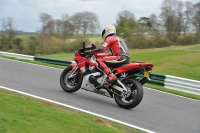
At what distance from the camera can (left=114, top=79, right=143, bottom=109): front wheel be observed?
336 inches

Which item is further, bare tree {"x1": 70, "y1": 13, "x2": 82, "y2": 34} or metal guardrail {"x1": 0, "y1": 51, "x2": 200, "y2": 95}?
bare tree {"x1": 70, "y1": 13, "x2": 82, "y2": 34}

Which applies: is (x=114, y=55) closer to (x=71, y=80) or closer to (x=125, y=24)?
(x=71, y=80)

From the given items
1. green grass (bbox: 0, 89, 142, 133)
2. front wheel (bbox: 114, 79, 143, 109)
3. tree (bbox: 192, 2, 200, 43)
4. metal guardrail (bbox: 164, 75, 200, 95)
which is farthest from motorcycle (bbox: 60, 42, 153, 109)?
tree (bbox: 192, 2, 200, 43)

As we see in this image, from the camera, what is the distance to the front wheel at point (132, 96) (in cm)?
853

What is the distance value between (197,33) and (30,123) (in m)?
50.3

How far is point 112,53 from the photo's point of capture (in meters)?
9.24

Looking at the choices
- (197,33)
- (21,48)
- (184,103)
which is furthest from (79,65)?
(197,33)

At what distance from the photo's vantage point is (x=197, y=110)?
9836 mm

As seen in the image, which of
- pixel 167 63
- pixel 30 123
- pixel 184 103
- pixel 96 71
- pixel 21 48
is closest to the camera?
pixel 30 123

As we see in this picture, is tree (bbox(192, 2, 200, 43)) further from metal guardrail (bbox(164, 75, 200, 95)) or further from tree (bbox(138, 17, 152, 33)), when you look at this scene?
metal guardrail (bbox(164, 75, 200, 95))

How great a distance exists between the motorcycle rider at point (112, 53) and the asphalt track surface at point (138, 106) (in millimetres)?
878

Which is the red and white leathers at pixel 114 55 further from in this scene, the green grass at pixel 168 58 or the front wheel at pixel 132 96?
the green grass at pixel 168 58

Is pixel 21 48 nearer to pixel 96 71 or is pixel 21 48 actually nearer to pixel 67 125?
pixel 96 71

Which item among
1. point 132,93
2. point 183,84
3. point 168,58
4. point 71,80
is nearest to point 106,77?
point 132,93
